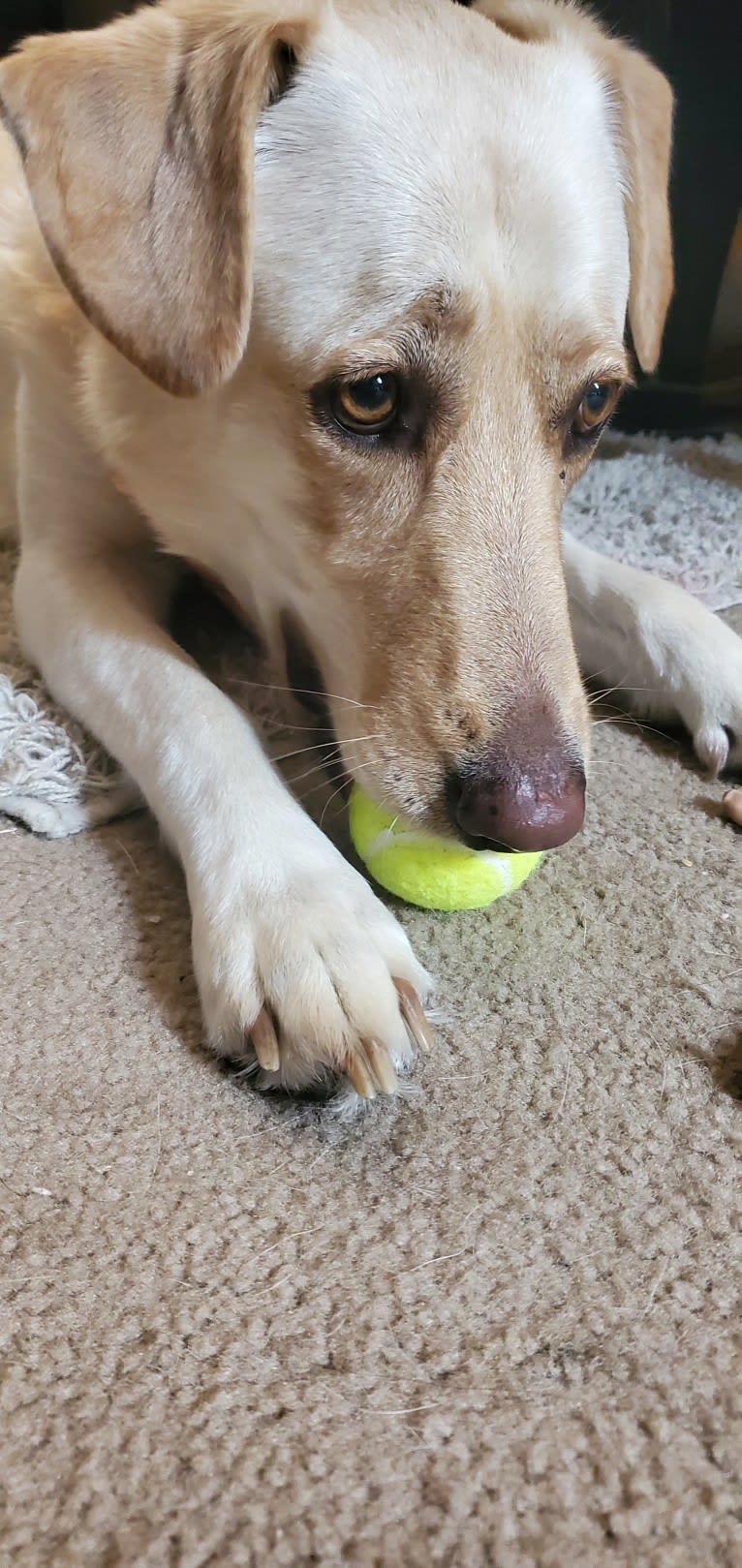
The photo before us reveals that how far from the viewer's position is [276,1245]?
0.87 m

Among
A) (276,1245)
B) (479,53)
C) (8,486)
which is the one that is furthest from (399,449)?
(8,486)

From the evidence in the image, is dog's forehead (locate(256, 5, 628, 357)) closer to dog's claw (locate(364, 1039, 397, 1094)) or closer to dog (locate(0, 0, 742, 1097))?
dog (locate(0, 0, 742, 1097))

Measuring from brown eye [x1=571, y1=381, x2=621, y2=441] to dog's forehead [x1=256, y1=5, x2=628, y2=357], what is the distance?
2.7 inches

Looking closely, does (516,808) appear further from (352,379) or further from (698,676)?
(698,676)

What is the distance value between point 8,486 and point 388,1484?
5.68 ft

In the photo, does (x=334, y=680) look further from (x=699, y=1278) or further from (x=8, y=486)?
(x=8, y=486)

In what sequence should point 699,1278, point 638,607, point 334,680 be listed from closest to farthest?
point 699,1278
point 334,680
point 638,607

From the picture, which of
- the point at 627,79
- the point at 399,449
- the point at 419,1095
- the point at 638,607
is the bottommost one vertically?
the point at 419,1095

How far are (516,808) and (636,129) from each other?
91cm

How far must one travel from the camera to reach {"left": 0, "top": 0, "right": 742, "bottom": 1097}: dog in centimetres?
102

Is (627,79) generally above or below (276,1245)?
above

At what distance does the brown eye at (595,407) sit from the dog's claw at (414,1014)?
0.67m

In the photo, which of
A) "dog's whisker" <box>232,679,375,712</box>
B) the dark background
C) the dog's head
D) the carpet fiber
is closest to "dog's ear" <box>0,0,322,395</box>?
the dog's head

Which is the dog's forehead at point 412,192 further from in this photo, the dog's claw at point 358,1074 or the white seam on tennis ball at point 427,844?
the dog's claw at point 358,1074
